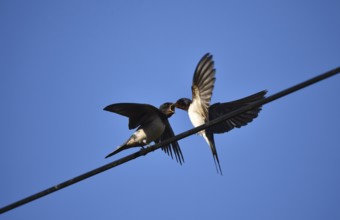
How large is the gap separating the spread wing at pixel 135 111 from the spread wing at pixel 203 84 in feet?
5.77

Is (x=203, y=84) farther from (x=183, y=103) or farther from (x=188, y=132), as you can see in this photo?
(x=188, y=132)

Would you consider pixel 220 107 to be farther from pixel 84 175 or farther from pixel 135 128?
pixel 84 175

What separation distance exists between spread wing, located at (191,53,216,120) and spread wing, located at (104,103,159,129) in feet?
5.77

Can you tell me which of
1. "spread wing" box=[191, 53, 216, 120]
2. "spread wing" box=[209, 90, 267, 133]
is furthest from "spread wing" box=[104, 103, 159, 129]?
"spread wing" box=[209, 90, 267, 133]

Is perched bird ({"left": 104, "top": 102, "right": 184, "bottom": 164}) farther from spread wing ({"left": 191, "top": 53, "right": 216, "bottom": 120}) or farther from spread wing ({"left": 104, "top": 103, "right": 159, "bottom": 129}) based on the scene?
spread wing ({"left": 191, "top": 53, "right": 216, "bottom": 120})

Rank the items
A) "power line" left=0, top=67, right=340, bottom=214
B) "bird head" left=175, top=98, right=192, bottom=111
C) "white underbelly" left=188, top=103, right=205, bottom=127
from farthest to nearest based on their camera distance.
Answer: "bird head" left=175, top=98, right=192, bottom=111 < "white underbelly" left=188, top=103, right=205, bottom=127 < "power line" left=0, top=67, right=340, bottom=214

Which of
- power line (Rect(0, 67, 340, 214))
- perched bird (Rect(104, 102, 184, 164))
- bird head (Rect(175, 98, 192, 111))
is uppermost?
bird head (Rect(175, 98, 192, 111))

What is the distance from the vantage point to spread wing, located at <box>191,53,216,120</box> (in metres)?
7.04

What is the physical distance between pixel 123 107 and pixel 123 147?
48 centimetres

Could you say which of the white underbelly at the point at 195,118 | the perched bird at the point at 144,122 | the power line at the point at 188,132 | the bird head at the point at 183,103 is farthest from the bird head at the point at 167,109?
the bird head at the point at 183,103

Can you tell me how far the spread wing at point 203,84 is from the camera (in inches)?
277

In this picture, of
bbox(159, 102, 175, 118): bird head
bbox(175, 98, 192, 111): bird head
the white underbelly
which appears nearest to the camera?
bbox(159, 102, 175, 118): bird head

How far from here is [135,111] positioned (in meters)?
5.34

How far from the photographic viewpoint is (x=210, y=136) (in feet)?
23.3
